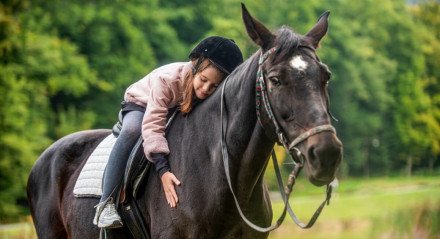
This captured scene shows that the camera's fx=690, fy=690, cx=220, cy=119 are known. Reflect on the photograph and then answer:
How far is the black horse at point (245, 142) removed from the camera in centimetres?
358

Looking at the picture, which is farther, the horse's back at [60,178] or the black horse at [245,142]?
the horse's back at [60,178]

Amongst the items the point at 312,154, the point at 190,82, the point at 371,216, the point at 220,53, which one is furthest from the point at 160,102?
the point at 371,216

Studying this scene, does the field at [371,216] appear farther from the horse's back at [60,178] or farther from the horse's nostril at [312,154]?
the horse's nostril at [312,154]

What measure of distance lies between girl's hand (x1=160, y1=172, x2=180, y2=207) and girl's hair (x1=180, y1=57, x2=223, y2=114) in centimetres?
48

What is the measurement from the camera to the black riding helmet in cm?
457

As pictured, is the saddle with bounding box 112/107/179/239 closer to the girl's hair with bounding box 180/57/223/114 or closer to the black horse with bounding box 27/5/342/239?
the black horse with bounding box 27/5/342/239

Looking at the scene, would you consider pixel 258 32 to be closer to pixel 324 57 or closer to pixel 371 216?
pixel 371 216

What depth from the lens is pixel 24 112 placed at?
26.3 meters

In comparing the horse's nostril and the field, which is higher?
the horse's nostril

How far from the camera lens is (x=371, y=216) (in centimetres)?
1547

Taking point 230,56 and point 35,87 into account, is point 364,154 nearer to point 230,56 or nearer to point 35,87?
point 35,87

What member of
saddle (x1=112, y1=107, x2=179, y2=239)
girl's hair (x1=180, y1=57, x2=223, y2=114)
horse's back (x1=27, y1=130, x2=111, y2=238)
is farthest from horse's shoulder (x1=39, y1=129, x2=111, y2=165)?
girl's hair (x1=180, y1=57, x2=223, y2=114)

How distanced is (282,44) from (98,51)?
32.0 meters

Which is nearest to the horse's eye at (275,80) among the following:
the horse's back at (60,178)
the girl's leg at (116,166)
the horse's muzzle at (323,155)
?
the horse's muzzle at (323,155)
